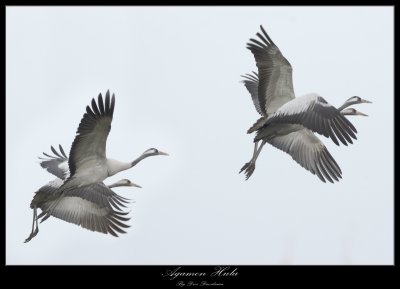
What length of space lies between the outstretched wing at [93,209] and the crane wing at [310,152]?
3.49 meters

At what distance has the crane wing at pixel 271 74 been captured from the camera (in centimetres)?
1912

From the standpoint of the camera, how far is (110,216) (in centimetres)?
1998

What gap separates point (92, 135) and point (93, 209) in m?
2.81

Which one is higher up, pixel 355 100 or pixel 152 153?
pixel 355 100

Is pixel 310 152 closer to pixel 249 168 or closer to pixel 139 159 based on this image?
pixel 249 168

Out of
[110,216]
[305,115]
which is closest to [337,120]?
[305,115]

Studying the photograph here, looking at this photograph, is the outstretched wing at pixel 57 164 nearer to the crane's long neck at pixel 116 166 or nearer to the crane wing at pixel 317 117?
the crane's long neck at pixel 116 166

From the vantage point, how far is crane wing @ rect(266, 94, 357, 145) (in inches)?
680

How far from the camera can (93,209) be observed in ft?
66.0

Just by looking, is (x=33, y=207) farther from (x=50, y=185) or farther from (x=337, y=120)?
(x=337, y=120)

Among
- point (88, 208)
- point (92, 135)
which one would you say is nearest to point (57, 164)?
point (88, 208)

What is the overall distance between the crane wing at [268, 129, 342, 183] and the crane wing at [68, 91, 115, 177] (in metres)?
4.10

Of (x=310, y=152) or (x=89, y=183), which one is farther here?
(x=310, y=152)

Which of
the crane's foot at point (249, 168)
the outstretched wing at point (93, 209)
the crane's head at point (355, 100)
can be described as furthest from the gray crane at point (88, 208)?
the crane's head at point (355, 100)
